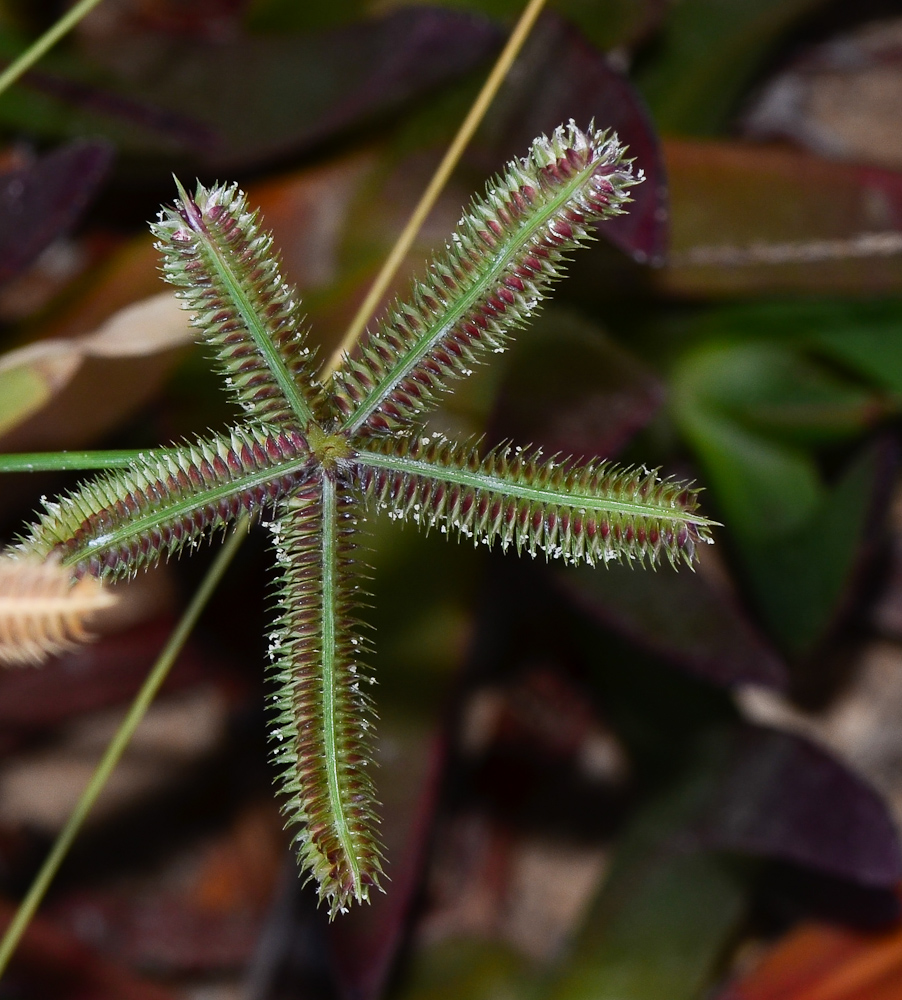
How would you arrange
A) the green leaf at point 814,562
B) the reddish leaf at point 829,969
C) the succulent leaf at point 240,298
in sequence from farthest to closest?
1. the reddish leaf at point 829,969
2. the green leaf at point 814,562
3. the succulent leaf at point 240,298

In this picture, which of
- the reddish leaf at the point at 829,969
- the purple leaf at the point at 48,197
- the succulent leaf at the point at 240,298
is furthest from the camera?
the reddish leaf at the point at 829,969

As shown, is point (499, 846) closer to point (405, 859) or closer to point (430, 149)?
point (405, 859)

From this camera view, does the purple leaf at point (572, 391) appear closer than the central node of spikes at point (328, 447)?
No

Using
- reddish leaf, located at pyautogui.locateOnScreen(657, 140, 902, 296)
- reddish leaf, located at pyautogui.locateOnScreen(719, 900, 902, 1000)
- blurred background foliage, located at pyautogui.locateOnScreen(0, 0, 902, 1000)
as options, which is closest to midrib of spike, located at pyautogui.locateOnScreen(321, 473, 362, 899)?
blurred background foliage, located at pyautogui.locateOnScreen(0, 0, 902, 1000)

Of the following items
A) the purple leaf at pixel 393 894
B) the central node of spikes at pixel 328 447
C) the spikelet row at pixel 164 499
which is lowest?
the purple leaf at pixel 393 894

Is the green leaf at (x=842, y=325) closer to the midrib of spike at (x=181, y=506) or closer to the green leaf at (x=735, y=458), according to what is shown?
the green leaf at (x=735, y=458)

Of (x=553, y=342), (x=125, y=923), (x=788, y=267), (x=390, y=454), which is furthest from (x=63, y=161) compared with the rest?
(x=125, y=923)

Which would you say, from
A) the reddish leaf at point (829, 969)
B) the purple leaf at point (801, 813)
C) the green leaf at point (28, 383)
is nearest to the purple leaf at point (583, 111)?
the green leaf at point (28, 383)
